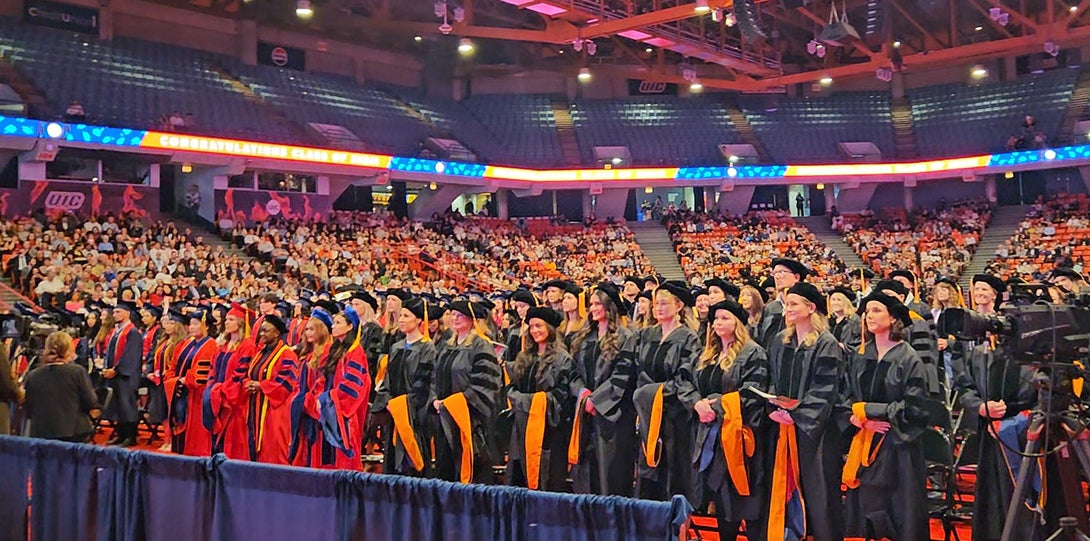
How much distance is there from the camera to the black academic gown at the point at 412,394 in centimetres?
662

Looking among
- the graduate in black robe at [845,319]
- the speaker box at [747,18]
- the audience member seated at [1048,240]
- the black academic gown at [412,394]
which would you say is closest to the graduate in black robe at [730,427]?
the graduate in black robe at [845,319]

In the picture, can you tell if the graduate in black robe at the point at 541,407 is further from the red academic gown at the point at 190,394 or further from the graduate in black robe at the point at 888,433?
the red academic gown at the point at 190,394

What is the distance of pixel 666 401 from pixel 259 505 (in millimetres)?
2687

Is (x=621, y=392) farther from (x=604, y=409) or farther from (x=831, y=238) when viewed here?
(x=831, y=238)

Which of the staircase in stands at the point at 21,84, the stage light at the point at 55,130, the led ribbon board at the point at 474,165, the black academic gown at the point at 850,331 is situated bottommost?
the black academic gown at the point at 850,331

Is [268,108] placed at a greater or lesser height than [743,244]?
greater

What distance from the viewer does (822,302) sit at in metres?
5.46

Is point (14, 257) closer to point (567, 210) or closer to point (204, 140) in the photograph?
point (204, 140)

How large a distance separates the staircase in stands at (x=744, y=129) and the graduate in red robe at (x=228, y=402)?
2749 cm

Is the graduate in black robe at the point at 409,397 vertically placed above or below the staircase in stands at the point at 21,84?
below

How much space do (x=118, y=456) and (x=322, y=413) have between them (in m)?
2.35

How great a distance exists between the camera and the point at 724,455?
5.34 meters

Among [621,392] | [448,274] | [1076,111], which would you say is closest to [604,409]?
[621,392]

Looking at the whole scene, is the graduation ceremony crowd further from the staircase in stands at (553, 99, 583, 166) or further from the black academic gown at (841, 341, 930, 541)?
the staircase in stands at (553, 99, 583, 166)
